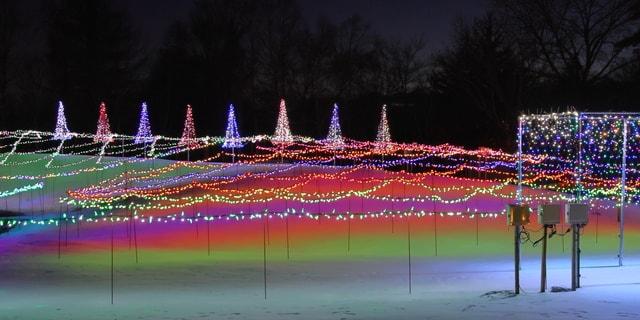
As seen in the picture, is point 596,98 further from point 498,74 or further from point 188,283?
point 188,283

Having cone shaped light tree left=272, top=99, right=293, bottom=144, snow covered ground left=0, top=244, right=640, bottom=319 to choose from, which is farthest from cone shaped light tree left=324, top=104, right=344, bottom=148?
snow covered ground left=0, top=244, right=640, bottom=319

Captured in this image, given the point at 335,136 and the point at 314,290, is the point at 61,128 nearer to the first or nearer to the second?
the point at 335,136

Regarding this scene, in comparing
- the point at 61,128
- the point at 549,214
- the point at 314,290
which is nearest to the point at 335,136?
the point at 61,128

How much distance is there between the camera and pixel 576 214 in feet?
32.5

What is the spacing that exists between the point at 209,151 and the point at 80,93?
7.83m

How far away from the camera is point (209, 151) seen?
33281 millimetres

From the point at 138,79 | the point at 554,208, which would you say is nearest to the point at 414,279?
the point at 554,208

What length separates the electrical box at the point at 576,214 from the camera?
9.88m

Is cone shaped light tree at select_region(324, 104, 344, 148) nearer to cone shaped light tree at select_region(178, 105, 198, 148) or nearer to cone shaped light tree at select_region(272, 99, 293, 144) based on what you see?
cone shaped light tree at select_region(272, 99, 293, 144)

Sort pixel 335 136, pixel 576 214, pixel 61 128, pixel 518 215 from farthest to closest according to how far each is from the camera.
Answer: pixel 335 136, pixel 61 128, pixel 576 214, pixel 518 215

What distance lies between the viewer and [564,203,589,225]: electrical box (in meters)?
9.88

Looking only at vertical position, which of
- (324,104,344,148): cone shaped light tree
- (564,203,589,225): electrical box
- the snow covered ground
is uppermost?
(324,104,344,148): cone shaped light tree

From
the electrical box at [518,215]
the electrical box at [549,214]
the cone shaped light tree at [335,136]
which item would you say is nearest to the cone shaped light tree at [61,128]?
the cone shaped light tree at [335,136]

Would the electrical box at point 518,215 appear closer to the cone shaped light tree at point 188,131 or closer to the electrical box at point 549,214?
the electrical box at point 549,214
